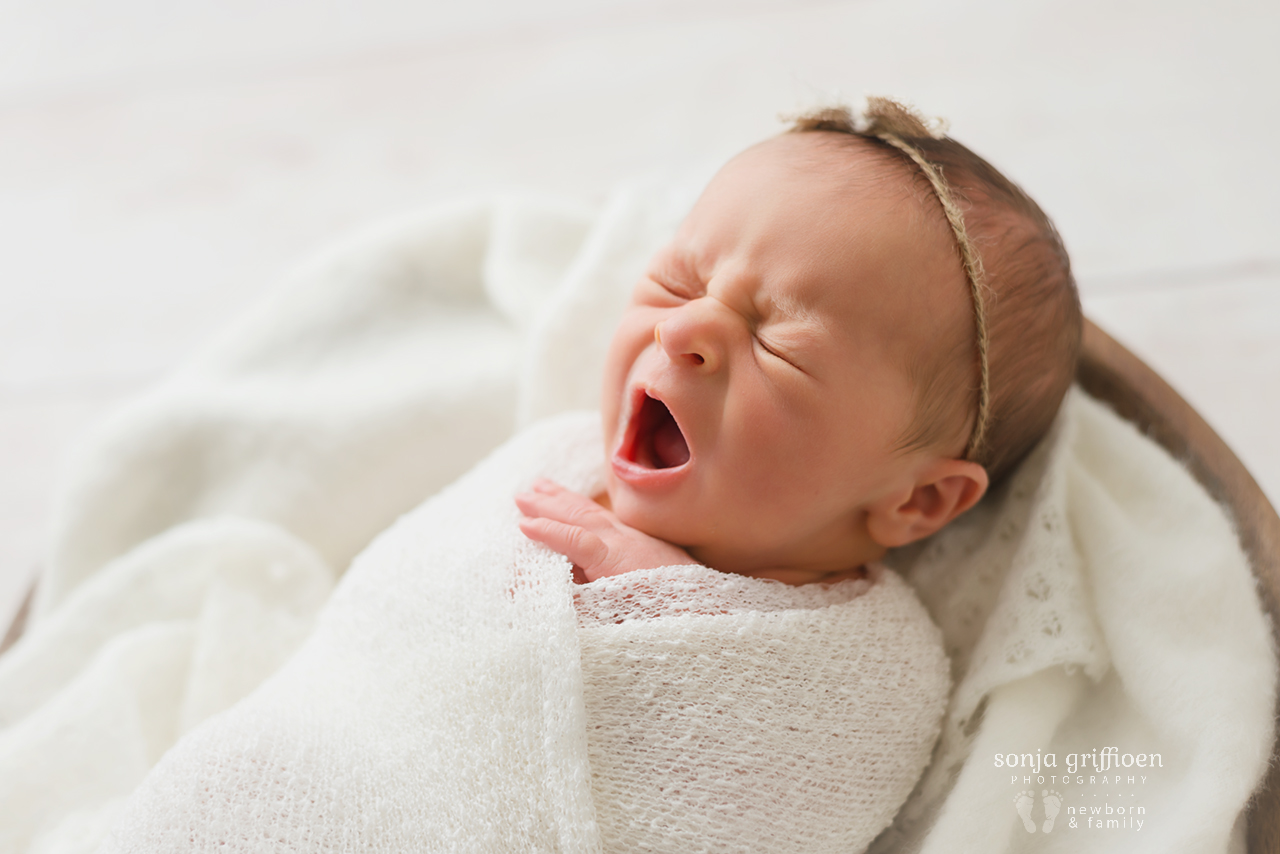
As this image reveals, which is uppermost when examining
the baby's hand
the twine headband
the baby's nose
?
the twine headband

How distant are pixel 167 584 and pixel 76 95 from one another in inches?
53.9

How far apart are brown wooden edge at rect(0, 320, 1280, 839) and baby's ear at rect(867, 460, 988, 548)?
0.77ft

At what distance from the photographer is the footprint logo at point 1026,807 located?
34.4 inches

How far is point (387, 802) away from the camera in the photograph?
2.64ft

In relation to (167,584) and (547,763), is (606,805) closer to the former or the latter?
(547,763)

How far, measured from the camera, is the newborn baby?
2.68 feet

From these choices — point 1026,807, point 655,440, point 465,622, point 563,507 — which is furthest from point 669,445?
point 1026,807

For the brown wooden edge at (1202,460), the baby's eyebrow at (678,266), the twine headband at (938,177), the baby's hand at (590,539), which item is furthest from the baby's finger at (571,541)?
the brown wooden edge at (1202,460)

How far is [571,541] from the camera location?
2.80ft

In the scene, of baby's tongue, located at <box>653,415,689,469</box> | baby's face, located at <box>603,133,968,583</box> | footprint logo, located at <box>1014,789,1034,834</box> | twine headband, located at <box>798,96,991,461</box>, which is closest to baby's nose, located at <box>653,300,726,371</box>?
baby's face, located at <box>603,133,968,583</box>

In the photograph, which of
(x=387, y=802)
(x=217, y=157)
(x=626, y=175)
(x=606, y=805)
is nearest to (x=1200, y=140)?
(x=626, y=175)

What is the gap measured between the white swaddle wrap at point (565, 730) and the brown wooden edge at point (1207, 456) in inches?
11.2

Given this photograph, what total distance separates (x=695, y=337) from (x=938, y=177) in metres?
0.25

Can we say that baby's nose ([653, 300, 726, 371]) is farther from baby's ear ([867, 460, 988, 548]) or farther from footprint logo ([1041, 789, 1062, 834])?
footprint logo ([1041, 789, 1062, 834])
